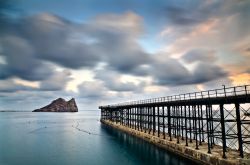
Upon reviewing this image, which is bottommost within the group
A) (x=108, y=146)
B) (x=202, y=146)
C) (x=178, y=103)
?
(x=108, y=146)

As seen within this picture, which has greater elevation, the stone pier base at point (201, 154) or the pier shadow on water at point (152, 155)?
the stone pier base at point (201, 154)

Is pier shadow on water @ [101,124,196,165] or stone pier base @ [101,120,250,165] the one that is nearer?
stone pier base @ [101,120,250,165]

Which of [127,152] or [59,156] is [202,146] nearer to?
[127,152]

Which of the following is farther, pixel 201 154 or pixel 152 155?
pixel 152 155

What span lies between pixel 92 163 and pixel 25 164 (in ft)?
32.9

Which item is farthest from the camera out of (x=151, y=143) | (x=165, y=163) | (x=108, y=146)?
(x=108, y=146)

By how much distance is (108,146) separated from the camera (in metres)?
50.2

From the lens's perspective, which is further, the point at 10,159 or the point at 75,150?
the point at 75,150

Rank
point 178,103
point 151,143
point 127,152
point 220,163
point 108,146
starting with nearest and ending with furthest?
point 220,163
point 178,103
point 127,152
point 151,143
point 108,146

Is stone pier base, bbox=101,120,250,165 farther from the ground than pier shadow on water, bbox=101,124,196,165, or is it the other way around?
stone pier base, bbox=101,120,250,165

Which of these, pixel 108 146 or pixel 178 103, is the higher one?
pixel 178 103

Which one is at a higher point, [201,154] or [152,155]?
[201,154]

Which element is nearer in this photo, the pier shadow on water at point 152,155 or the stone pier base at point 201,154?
the stone pier base at point 201,154

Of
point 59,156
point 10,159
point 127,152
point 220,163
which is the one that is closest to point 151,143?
point 127,152
